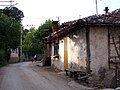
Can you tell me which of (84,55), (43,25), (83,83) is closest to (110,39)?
(84,55)

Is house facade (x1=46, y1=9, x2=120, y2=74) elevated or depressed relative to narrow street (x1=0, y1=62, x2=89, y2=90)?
elevated

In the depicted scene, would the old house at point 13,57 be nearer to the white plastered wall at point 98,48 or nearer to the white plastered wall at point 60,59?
the white plastered wall at point 60,59

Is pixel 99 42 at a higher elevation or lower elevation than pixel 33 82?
higher

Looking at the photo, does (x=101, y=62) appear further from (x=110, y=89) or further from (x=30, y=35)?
(x=30, y=35)

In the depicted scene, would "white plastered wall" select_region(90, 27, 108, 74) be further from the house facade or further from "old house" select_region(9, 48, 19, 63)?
"old house" select_region(9, 48, 19, 63)

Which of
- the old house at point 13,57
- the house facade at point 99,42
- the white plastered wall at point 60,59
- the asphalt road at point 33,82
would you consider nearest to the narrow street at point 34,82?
the asphalt road at point 33,82

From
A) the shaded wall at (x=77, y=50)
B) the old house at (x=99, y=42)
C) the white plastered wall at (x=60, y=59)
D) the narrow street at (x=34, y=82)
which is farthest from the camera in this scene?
the white plastered wall at (x=60, y=59)

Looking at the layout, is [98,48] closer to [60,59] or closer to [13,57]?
[60,59]

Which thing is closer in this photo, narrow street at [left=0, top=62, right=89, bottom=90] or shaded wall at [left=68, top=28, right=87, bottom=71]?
narrow street at [left=0, top=62, right=89, bottom=90]

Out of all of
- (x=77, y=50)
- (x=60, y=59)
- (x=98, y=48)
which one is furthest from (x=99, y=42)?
(x=60, y=59)

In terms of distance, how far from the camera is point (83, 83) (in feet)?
60.8

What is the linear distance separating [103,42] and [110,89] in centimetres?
417

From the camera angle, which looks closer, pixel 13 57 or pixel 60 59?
pixel 60 59

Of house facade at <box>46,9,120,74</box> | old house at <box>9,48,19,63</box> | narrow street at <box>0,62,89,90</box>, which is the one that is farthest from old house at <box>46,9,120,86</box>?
old house at <box>9,48,19,63</box>
